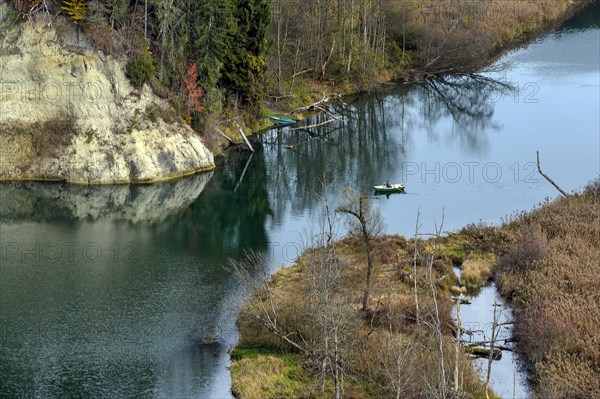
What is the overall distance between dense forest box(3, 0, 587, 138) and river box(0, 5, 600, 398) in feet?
12.5

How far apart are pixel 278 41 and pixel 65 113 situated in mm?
24407

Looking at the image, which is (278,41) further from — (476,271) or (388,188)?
(476,271)

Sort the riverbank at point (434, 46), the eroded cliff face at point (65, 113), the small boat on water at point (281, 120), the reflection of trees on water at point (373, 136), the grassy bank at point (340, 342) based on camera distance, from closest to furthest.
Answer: the grassy bank at point (340, 342) → the eroded cliff face at point (65, 113) → the reflection of trees on water at point (373, 136) → the small boat on water at point (281, 120) → the riverbank at point (434, 46)

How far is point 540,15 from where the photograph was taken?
386ft

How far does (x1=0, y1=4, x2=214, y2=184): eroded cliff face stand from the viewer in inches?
2293

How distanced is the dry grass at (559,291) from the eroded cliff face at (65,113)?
24.8 m

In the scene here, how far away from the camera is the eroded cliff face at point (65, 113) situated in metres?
58.2

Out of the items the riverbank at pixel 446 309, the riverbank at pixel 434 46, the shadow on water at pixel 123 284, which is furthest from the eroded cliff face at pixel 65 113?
the riverbank at pixel 434 46

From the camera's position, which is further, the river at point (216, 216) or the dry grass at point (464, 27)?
the dry grass at point (464, 27)

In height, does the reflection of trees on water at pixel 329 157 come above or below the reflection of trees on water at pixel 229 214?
above

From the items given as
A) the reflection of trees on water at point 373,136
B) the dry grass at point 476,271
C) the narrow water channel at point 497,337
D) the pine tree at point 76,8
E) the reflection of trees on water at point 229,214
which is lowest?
the narrow water channel at point 497,337

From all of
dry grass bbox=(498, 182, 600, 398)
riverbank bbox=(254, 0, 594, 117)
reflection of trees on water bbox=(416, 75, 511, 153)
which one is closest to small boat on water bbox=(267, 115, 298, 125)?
riverbank bbox=(254, 0, 594, 117)

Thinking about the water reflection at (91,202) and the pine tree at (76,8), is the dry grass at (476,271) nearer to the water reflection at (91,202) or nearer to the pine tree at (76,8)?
the water reflection at (91,202)

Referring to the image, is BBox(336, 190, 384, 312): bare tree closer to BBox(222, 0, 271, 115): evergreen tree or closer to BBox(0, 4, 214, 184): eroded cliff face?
BBox(0, 4, 214, 184): eroded cliff face
